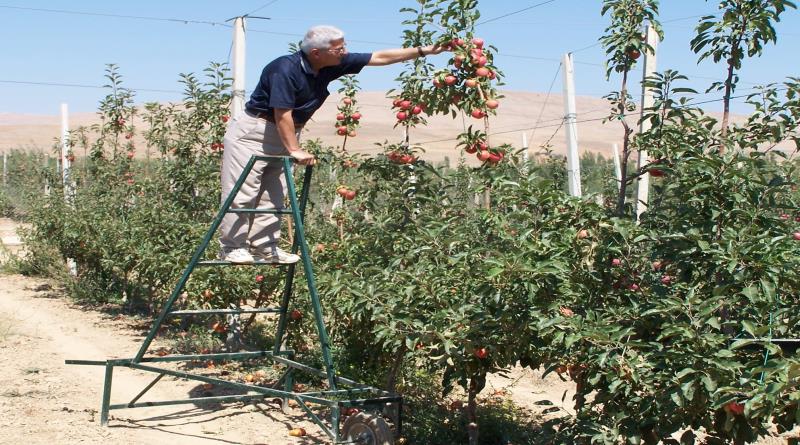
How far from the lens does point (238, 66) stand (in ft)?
23.1

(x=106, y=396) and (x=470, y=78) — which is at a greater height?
(x=470, y=78)

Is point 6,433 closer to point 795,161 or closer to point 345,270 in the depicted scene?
point 345,270

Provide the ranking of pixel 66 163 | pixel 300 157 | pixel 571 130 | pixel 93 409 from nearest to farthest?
pixel 300 157 → pixel 93 409 → pixel 571 130 → pixel 66 163

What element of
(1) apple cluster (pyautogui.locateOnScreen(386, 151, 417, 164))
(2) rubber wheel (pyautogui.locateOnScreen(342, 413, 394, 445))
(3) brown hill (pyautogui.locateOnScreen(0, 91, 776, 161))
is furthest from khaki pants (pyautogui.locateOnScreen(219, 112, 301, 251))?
(3) brown hill (pyautogui.locateOnScreen(0, 91, 776, 161))

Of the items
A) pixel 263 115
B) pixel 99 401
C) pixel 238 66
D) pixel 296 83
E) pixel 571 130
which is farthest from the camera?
pixel 571 130

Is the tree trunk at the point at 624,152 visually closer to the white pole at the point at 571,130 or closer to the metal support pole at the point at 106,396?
the metal support pole at the point at 106,396

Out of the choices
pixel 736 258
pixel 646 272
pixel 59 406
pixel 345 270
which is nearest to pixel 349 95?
pixel 345 270

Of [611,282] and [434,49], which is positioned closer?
[611,282]

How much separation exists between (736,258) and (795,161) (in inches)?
42.6

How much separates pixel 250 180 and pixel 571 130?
4.46 m

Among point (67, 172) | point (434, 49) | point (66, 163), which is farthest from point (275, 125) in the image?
point (66, 163)

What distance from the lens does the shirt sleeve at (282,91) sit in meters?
4.24

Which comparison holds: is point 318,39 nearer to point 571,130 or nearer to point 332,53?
point 332,53

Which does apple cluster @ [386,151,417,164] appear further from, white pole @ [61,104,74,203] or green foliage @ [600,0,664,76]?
white pole @ [61,104,74,203]
